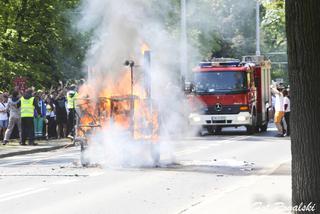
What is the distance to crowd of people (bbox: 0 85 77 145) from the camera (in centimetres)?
2345

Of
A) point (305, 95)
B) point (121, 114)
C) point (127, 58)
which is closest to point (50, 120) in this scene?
point (127, 58)

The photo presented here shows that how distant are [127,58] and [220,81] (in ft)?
34.4

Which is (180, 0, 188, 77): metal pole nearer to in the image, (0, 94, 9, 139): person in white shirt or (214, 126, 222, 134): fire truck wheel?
(214, 126, 222, 134): fire truck wheel

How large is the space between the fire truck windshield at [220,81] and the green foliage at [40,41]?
214 inches

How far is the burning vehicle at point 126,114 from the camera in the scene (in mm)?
15641

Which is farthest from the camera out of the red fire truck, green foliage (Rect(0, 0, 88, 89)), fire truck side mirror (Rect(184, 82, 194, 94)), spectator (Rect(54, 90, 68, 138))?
green foliage (Rect(0, 0, 88, 89))

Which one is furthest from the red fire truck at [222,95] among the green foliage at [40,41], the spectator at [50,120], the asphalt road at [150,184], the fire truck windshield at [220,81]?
the asphalt road at [150,184]

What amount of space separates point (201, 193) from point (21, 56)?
21.3 meters

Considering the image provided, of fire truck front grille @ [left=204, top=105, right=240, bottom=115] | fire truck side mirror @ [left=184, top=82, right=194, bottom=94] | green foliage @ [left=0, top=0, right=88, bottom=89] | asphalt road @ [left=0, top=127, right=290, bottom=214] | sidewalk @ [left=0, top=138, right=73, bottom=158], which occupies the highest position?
green foliage @ [left=0, top=0, right=88, bottom=89]

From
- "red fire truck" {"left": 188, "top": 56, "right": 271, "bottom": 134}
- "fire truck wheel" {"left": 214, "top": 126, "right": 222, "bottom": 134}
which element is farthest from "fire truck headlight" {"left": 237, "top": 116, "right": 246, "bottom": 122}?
"fire truck wheel" {"left": 214, "top": 126, "right": 222, "bottom": 134}

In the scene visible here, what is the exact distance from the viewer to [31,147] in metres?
22.7

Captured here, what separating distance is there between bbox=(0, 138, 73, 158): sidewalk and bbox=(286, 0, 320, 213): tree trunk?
573 inches

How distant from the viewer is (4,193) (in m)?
12.1

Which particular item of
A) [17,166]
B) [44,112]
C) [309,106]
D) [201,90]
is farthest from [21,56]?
[309,106]
